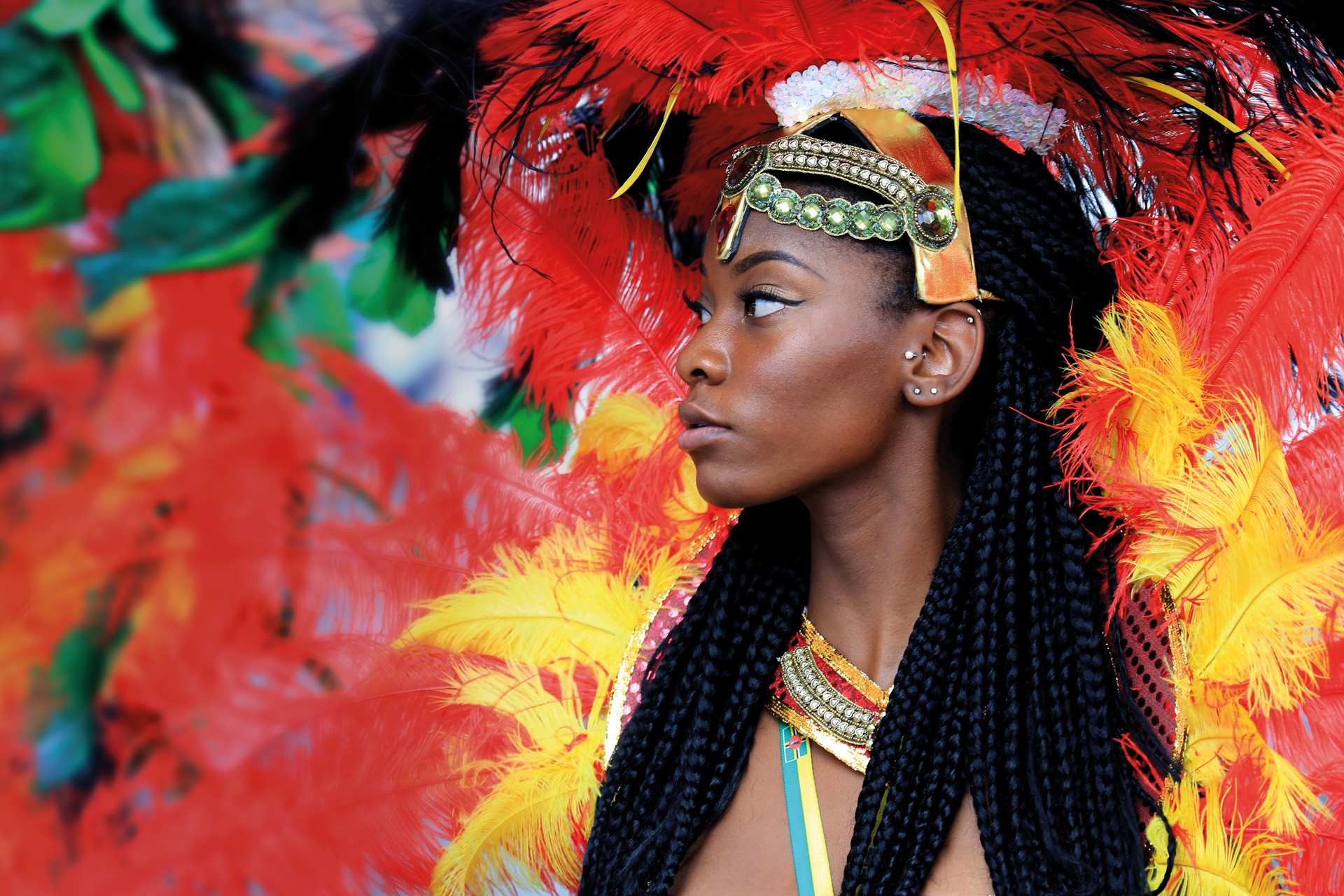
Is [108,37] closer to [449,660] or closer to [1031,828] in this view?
[449,660]

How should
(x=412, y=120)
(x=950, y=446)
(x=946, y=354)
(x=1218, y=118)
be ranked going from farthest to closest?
(x=412, y=120) → (x=950, y=446) → (x=946, y=354) → (x=1218, y=118)

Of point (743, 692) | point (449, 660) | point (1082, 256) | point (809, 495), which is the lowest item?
point (449, 660)

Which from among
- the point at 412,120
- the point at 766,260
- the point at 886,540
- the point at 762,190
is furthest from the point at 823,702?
the point at 412,120

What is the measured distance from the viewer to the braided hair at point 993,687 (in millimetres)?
1560

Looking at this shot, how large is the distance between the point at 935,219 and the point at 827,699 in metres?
0.77

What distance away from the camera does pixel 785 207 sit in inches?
66.5

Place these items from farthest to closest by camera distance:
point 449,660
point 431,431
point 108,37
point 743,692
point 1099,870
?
1. point 108,37
2. point 431,431
3. point 449,660
4. point 743,692
5. point 1099,870

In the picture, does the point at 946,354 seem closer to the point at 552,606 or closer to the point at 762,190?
the point at 762,190

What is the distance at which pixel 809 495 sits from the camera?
179 cm

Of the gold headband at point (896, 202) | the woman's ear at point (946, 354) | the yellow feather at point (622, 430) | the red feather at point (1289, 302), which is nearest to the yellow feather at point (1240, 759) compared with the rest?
the red feather at point (1289, 302)

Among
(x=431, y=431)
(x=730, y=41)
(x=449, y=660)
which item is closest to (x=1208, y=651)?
(x=730, y=41)

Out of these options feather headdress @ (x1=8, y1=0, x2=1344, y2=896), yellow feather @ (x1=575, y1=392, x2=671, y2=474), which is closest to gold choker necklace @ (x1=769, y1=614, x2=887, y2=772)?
feather headdress @ (x1=8, y1=0, x2=1344, y2=896)

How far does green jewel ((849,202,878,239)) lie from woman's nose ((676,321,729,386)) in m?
0.26

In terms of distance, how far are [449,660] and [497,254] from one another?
0.79m
